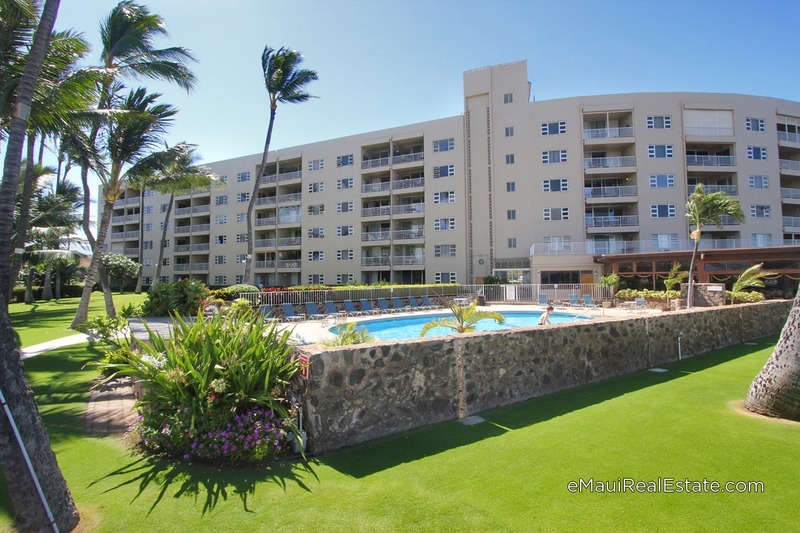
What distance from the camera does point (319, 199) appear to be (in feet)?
134

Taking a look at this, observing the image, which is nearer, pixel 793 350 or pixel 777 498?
pixel 777 498

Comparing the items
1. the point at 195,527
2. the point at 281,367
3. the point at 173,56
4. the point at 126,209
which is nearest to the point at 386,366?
the point at 281,367

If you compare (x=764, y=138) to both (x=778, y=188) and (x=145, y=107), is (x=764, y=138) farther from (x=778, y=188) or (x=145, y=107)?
(x=145, y=107)

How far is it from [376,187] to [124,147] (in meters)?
24.1

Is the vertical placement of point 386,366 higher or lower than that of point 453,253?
lower

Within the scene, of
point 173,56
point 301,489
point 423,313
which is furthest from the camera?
point 423,313

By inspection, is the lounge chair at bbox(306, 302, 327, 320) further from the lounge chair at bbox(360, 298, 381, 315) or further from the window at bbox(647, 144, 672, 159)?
the window at bbox(647, 144, 672, 159)

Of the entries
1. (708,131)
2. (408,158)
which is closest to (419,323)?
(408,158)

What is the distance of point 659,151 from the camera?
32.8m

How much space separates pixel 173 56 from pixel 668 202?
3498 cm

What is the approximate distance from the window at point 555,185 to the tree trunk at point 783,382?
97.6 feet

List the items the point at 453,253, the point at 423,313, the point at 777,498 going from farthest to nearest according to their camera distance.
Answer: the point at 453,253
the point at 423,313
the point at 777,498

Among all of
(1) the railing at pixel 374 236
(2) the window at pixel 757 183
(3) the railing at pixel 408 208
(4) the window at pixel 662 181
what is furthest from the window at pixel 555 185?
(2) the window at pixel 757 183

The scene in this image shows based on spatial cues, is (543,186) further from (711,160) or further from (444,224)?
(711,160)
